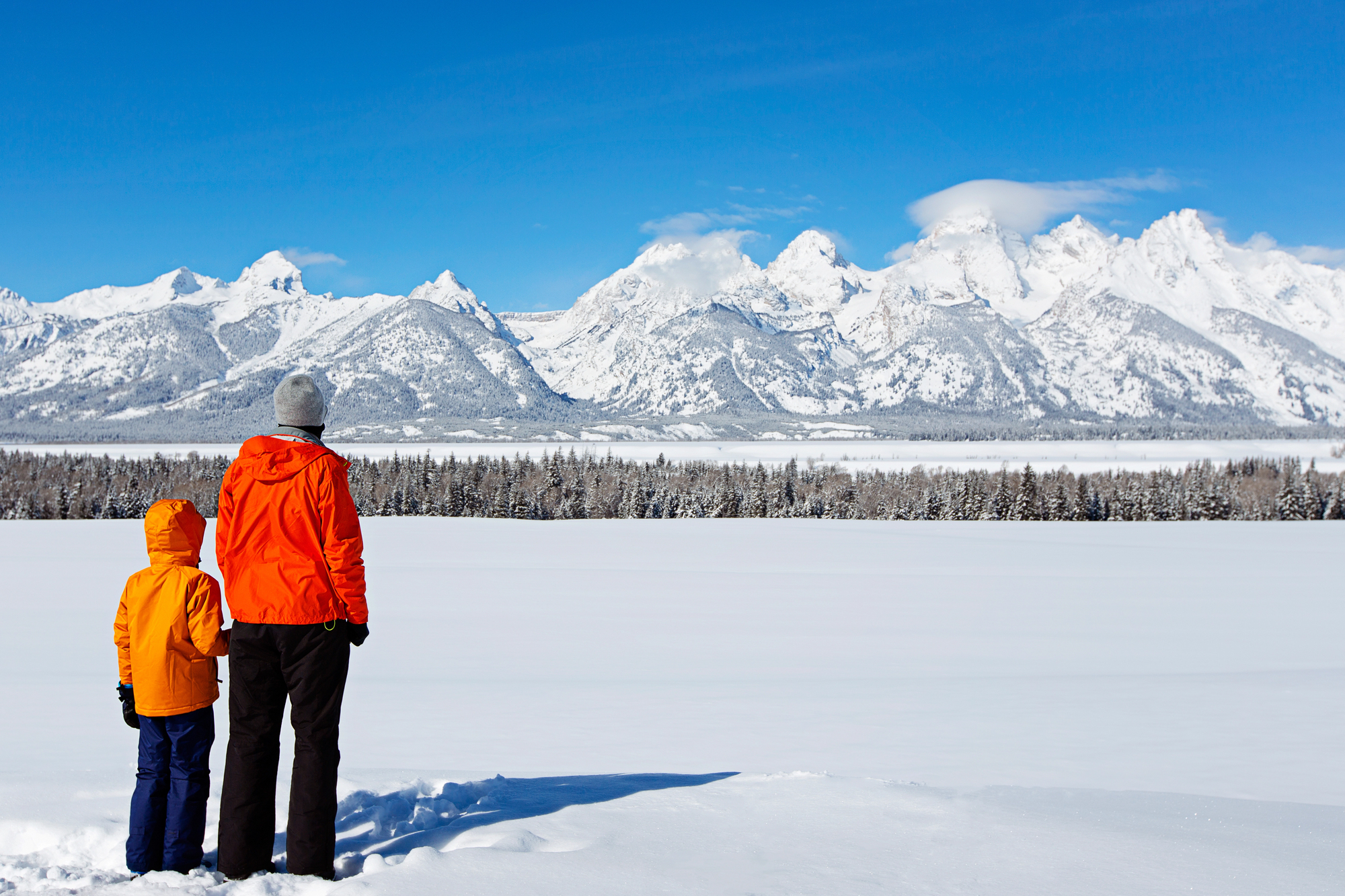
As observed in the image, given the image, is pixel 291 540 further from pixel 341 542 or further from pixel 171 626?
pixel 171 626

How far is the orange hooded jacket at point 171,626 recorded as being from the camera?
3.99m

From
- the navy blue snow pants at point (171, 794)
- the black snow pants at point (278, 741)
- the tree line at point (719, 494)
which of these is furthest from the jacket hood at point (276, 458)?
the tree line at point (719, 494)

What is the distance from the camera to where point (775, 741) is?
830cm

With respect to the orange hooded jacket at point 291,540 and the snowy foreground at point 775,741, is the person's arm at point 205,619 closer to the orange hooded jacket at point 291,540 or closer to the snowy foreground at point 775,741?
the orange hooded jacket at point 291,540

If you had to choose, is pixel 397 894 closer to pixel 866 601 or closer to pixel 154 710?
pixel 154 710

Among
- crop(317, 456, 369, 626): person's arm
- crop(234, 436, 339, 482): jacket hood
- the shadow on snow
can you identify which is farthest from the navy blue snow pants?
crop(234, 436, 339, 482): jacket hood

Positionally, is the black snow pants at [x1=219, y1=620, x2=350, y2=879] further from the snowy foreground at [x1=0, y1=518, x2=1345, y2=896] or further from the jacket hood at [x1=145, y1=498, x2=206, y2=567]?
the jacket hood at [x1=145, y1=498, x2=206, y2=567]

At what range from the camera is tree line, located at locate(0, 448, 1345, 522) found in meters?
75.5

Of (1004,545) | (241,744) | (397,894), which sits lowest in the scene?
(1004,545)

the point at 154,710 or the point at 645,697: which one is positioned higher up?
the point at 154,710

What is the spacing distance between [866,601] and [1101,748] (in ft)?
45.1

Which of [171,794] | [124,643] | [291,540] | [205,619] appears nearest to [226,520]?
[291,540]

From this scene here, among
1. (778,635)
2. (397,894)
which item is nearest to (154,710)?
(397,894)

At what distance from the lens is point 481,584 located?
2467 centimetres
